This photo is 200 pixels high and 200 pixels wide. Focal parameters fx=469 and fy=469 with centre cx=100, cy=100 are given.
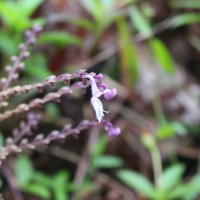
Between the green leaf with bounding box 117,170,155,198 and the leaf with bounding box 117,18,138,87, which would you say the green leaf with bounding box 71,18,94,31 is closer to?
the leaf with bounding box 117,18,138,87

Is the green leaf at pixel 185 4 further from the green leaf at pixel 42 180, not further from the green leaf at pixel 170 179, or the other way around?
the green leaf at pixel 42 180

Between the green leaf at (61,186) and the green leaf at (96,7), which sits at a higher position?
the green leaf at (96,7)

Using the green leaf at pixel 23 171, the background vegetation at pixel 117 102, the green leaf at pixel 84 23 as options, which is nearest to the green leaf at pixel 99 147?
the background vegetation at pixel 117 102

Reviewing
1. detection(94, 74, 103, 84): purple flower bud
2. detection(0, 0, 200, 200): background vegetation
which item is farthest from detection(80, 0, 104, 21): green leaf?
detection(94, 74, 103, 84): purple flower bud

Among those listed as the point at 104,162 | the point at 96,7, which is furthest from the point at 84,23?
the point at 104,162

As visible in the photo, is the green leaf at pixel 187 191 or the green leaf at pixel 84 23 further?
the green leaf at pixel 84 23

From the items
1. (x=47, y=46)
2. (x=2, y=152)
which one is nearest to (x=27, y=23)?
(x=47, y=46)
